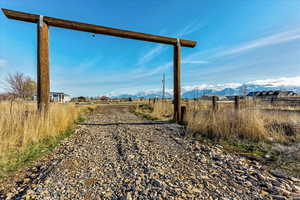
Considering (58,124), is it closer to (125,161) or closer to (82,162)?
(82,162)

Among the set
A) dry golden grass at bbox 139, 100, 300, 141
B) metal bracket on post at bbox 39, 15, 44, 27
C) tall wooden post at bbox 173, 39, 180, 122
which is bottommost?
dry golden grass at bbox 139, 100, 300, 141

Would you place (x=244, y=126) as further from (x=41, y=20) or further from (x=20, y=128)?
(x=41, y=20)

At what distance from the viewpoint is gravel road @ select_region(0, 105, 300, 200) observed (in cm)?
153

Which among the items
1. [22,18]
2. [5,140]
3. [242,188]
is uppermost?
[22,18]

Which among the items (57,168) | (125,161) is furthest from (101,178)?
(57,168)

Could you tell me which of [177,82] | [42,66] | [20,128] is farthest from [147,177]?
[177,82]

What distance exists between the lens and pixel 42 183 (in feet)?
5.52

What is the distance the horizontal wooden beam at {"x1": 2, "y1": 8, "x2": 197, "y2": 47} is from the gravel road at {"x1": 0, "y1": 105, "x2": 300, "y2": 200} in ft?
13.4

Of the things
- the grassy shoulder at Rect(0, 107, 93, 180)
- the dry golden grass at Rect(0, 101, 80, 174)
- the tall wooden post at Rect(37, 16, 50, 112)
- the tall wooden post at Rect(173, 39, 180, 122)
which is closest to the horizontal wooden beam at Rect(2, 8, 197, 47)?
the tall wooden post at Rect(37, 16, 50, 112)

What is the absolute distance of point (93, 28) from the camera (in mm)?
4797

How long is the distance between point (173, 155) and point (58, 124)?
3.64 m

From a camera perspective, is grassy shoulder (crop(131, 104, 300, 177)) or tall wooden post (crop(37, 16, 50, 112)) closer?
grassy shoulder (crop(131, 104, 300, 177))

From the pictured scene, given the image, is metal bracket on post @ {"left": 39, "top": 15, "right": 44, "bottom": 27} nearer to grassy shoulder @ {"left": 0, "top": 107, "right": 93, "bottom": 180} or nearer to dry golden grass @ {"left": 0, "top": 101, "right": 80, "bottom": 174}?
dry golden grass @ {"left": 0, "top": 101, "right": 80, "bottom": 174}

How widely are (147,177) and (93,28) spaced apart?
5090 millimetres
